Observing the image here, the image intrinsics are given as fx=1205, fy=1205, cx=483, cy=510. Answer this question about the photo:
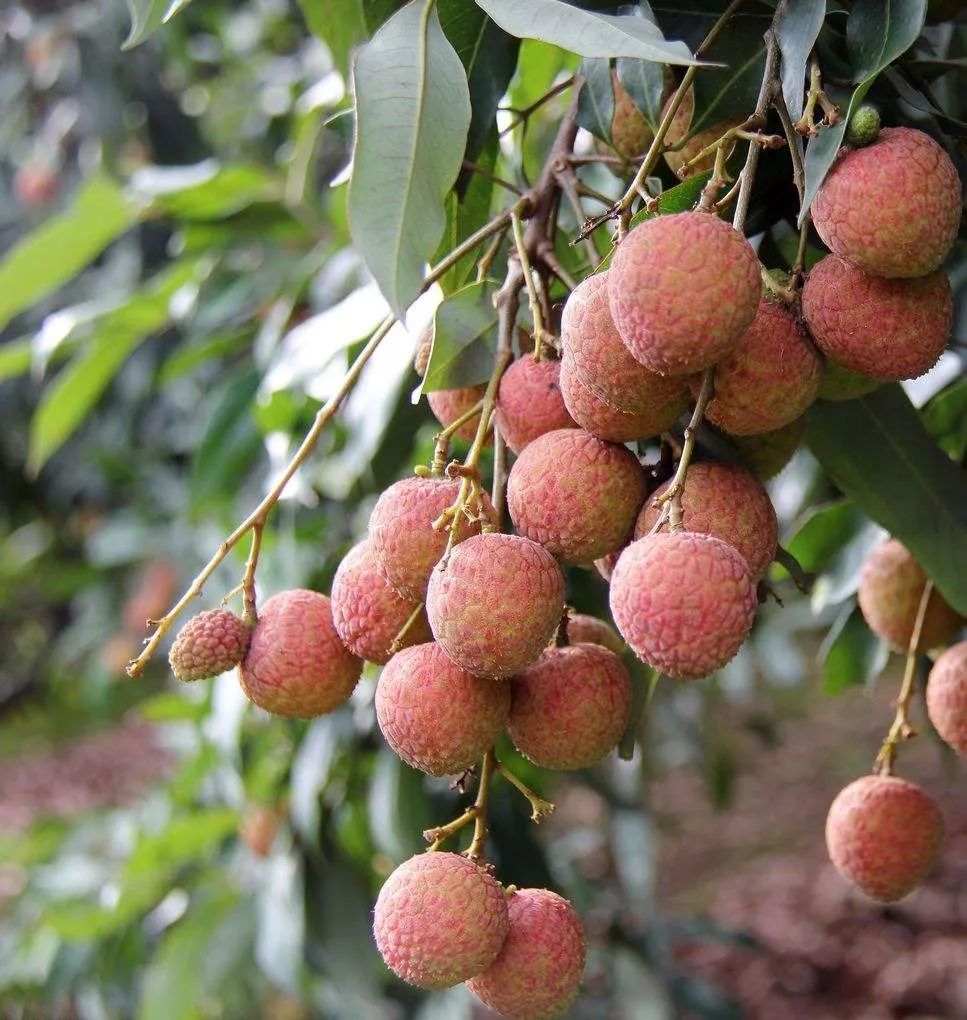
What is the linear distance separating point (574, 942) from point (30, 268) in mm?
1351

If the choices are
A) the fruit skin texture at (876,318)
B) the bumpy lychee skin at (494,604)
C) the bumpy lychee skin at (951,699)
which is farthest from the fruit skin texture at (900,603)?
the bumpy lychee skin at (494,604)

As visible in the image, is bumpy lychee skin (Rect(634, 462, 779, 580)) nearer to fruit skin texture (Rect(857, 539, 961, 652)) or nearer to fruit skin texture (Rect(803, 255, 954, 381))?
fruit skin texture (Rect(803, 255, 954, 381))

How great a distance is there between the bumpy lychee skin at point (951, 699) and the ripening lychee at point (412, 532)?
38cm

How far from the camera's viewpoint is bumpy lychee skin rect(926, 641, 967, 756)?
0.82m

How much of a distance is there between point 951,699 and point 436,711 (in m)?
0.40

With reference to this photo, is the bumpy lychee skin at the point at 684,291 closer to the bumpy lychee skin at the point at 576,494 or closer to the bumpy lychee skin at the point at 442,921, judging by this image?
the bumpy lychee skin at the point at 576,494

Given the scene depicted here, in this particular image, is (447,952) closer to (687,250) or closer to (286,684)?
(286,684)

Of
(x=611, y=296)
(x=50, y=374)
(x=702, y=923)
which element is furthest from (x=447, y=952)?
(x=50, y=374)

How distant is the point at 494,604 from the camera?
0.59m

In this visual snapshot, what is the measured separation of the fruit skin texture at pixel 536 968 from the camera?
2.11 ft

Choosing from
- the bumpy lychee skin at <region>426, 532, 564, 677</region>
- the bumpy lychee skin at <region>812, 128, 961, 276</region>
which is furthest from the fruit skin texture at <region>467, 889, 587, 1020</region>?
the bumpy lychee skin at <region>812, 128, 961, 276</region>

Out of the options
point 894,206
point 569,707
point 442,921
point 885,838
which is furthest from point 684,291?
point 885,838

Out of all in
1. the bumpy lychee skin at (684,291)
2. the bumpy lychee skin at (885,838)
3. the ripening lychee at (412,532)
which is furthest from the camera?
the bumpy lychee skin at (885,838)

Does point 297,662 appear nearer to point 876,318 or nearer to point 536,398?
point 536,398
